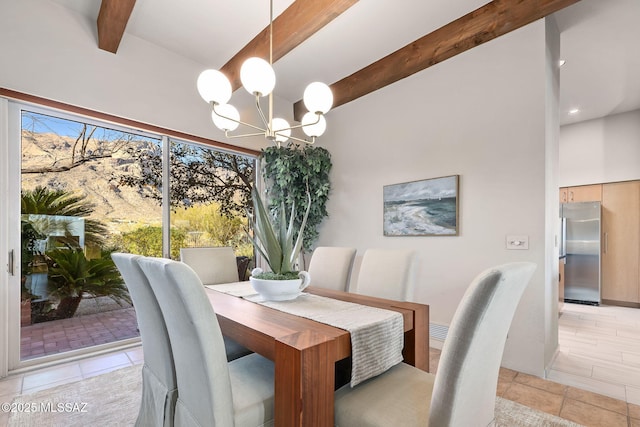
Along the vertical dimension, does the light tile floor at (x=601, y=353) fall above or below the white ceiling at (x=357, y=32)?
below

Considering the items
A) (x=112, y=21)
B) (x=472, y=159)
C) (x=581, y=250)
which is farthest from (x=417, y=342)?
(x=581, y=250)

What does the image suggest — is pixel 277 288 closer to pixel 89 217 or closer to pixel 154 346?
pixel 154 346

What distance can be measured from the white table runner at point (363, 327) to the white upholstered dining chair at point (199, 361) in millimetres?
392

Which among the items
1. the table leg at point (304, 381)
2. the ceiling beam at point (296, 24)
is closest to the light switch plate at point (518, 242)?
the table leg at point (304, 381)

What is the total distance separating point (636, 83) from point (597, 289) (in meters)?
2.95

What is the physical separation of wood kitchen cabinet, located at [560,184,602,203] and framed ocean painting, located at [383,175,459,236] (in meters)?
3.69

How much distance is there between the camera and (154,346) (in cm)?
150

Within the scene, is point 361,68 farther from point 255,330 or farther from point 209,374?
point 209,374

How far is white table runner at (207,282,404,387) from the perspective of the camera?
1288 millimetres

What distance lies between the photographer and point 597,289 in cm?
479

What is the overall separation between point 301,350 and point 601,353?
11.0 feet

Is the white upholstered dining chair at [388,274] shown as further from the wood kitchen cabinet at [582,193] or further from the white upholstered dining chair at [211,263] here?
the wood kitchen cabinet at [582,193]

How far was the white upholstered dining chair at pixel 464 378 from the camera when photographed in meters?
0.91

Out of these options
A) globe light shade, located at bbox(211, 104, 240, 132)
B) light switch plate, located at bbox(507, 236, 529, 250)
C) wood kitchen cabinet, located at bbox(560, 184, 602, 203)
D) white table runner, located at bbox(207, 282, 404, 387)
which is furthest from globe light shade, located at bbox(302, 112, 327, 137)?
wood kitchen cabinet, located at bbox(560, 184, 602, 203)
